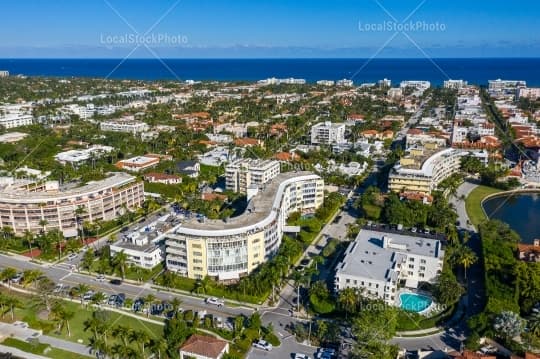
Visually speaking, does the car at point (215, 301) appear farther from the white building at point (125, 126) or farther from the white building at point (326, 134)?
the white building at point (125, 126)

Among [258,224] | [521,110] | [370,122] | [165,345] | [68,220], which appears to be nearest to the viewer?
[165,345]

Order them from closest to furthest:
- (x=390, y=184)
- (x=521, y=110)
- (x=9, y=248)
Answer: (x=9, y=248), (x=390, y=184), (x=521, y=110)

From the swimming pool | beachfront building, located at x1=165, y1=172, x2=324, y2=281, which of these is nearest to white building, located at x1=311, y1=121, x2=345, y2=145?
beachfront building, located at x1=165, y1=172, x2=324, y2=281

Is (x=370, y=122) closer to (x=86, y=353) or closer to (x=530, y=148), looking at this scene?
(x=530, y=148)

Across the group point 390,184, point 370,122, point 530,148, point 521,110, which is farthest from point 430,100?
point 390,184

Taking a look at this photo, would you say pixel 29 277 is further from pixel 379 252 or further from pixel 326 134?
pixel 326 134

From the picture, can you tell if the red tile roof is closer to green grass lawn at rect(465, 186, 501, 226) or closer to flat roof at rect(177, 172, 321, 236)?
flat roof at rect(177, 172, 321, 236)

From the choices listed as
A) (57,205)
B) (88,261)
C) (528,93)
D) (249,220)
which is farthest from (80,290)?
(528,93)
